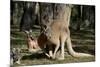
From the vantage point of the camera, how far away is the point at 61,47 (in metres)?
2.22

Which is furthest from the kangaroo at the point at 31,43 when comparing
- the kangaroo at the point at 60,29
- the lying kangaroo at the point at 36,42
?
the kangaroo at the point at 60,29

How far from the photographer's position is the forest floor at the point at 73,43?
204cm

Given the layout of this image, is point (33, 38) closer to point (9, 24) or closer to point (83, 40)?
point (9, 24)

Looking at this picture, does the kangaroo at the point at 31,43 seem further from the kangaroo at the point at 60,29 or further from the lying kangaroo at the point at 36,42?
the kangaroo at the point at 60,29

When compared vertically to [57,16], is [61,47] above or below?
below

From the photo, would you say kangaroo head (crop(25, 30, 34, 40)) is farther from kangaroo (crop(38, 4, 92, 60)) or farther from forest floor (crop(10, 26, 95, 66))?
kangaroo (crop(38, 4, 92, 60))

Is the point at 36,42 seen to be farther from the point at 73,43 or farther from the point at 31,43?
the point at 73,43

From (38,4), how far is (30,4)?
8 cm

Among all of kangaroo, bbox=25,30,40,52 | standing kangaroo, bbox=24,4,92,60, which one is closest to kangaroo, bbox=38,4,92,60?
standing kangaroo, bbox=24,4,92,60

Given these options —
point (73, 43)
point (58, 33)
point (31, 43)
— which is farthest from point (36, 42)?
point (73, 43)

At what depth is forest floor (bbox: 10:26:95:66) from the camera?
2.04 metres
